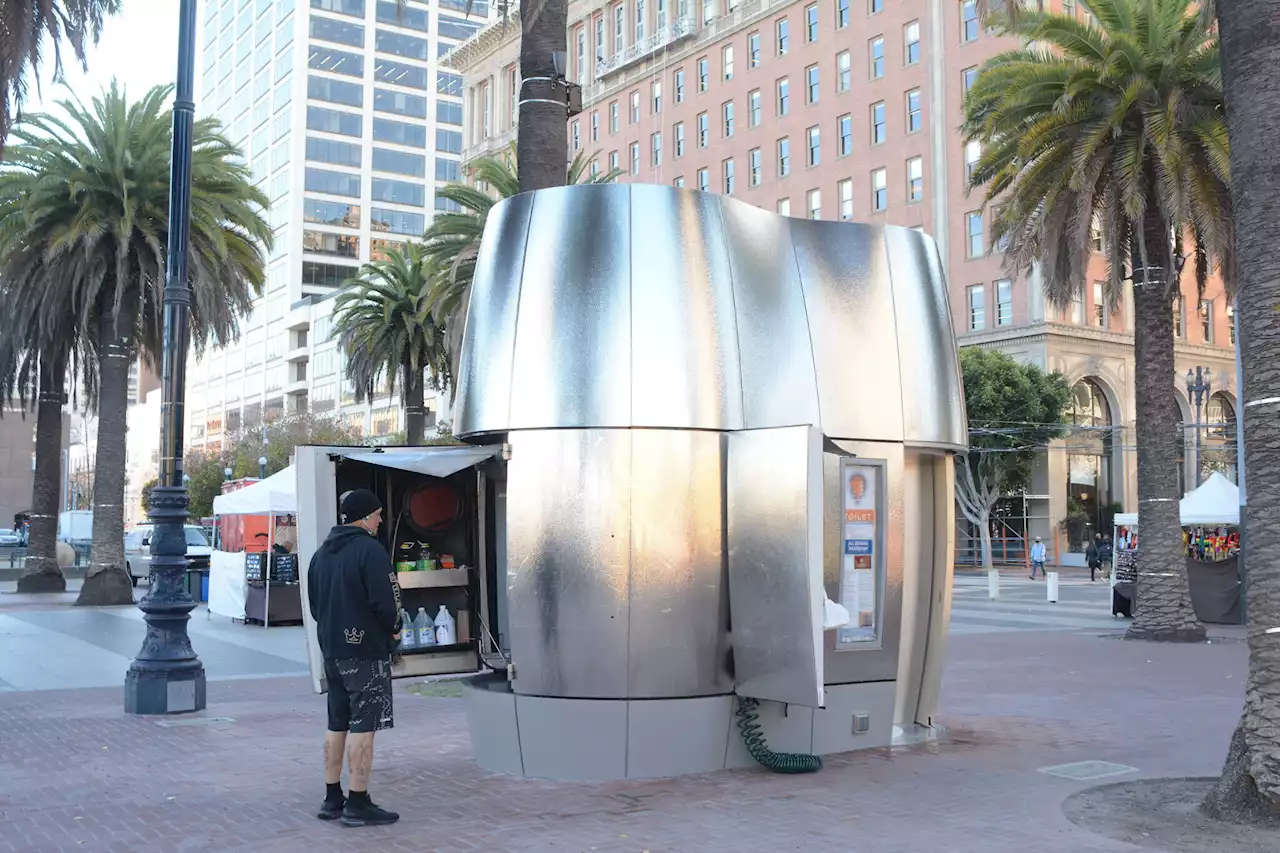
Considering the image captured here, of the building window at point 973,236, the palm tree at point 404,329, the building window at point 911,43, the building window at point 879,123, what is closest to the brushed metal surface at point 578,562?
the palm tree at point 404,329

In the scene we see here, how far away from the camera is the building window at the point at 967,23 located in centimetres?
5284

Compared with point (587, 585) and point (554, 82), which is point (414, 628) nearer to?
point (587, 585)

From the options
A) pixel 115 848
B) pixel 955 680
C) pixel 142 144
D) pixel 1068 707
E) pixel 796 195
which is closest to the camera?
pixel 115 848

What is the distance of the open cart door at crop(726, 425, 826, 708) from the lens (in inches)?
310

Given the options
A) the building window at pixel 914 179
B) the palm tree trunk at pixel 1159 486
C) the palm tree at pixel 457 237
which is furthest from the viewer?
the building window at pixel 914 179

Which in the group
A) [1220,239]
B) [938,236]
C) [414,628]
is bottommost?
→ [414,628]

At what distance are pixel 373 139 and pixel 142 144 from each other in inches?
3690

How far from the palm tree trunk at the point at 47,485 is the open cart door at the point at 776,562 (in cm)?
2439

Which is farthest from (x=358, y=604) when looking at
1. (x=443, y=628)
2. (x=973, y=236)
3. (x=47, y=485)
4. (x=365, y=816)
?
(x=973, y=236)

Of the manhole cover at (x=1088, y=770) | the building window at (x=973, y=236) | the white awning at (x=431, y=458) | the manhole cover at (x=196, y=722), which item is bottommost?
the manhole cover at (x=196, y=722)

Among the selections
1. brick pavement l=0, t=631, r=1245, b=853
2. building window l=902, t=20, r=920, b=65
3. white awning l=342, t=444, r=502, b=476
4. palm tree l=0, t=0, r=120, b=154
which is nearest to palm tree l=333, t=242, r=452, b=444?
palm tree l=0, t=0, r=120, b=154

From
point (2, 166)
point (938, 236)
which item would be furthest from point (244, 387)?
point (2, 166)

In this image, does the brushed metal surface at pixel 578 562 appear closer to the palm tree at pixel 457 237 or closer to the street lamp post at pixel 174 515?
the street lamp post at pixel 174 515

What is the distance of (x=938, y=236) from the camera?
2176 inches
